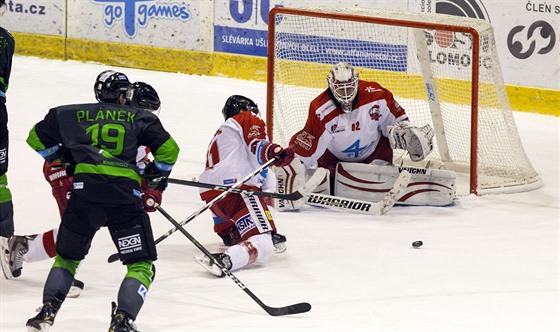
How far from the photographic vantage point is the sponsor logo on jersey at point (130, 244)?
4.62 m

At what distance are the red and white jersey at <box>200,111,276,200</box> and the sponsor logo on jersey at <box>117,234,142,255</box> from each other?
131 centimetres

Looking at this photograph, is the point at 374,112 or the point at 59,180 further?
the point at 374,112

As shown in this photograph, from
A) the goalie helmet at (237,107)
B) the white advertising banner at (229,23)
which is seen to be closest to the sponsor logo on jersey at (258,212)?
the goalie helmet at (237,107)

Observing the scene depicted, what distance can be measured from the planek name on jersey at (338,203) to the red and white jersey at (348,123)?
0.23 metres

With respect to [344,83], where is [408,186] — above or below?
below

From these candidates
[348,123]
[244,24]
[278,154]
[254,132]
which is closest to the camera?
[278,154]

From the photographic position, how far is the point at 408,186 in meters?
6.98

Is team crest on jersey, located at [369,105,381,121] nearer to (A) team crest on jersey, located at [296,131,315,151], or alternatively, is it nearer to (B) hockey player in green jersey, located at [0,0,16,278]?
(A) team crest on jersey, located at [296,131,315,151]

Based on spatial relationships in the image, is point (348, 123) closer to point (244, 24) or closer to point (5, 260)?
point (5, 260)

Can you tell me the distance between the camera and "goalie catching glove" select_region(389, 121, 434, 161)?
6910 mm

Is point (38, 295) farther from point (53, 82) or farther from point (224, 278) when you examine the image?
point (53, 82)

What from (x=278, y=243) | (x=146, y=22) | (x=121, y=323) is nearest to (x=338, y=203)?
(x=278, y=243)

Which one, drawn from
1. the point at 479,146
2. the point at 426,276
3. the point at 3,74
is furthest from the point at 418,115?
the point at 3,74

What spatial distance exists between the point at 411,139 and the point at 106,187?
8.81 ft
